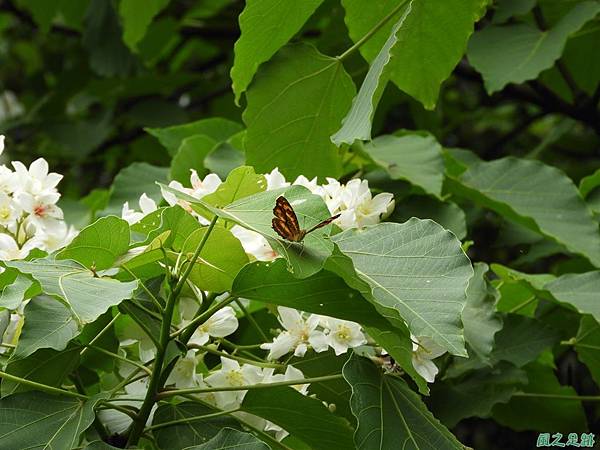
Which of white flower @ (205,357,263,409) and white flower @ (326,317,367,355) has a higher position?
white flower @ (326,317,367,355)

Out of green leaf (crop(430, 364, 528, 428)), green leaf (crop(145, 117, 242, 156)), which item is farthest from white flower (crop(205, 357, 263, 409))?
green leaf (crop(145, 117, 242, 156))

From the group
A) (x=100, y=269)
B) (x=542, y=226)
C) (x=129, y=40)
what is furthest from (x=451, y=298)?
(x=129, y=40)

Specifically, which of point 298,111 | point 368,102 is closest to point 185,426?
point 368,102

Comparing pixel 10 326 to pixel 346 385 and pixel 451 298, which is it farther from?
pixel 451 298

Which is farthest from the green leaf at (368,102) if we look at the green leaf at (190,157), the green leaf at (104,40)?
the green leaf at (104,40)

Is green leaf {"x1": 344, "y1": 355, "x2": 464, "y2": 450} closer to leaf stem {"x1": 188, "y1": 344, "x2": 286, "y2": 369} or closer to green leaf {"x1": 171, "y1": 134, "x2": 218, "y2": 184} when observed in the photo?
leaf stem {"x1": 188, "y1": 344, "x2": 286, "y2": 369}

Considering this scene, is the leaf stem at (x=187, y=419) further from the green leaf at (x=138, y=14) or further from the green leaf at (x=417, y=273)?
the green leaf at (x=138, y=14)
